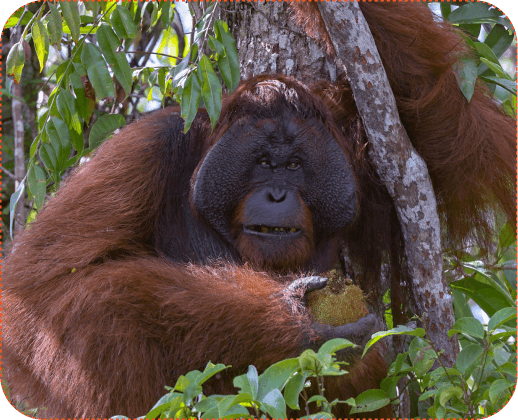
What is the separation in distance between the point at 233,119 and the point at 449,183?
104cm

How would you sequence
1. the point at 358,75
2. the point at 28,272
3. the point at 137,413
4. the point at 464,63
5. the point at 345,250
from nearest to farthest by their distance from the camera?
the point at 137,413
the point at 358,75
the point at 28,272
the point at 464,63
the point at 345,250

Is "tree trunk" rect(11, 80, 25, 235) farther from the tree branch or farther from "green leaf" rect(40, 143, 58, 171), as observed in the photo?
the tree branch

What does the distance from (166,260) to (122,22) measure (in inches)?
40.1

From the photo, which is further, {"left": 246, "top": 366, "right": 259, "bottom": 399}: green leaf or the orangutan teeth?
the orangutan teeth

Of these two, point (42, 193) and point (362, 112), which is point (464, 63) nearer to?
point (362, 112)

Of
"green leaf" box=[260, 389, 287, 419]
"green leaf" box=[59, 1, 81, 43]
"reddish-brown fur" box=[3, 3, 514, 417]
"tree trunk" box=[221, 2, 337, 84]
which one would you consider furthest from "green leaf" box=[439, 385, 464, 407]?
"green leaf" box=[59, 1, 81, 43]

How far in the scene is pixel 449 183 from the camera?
7.84 ft

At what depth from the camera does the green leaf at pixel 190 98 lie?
179cm

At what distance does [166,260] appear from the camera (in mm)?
2246

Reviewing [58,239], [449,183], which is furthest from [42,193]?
[449,183]

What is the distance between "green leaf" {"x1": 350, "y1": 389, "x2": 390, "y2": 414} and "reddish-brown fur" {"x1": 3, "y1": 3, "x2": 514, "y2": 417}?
123mm

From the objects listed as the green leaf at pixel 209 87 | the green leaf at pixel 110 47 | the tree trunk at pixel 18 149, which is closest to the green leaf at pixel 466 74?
the green leaf at pixel 209 87

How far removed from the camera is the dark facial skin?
2145 millimetres

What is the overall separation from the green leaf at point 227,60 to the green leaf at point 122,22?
1.22 feet
